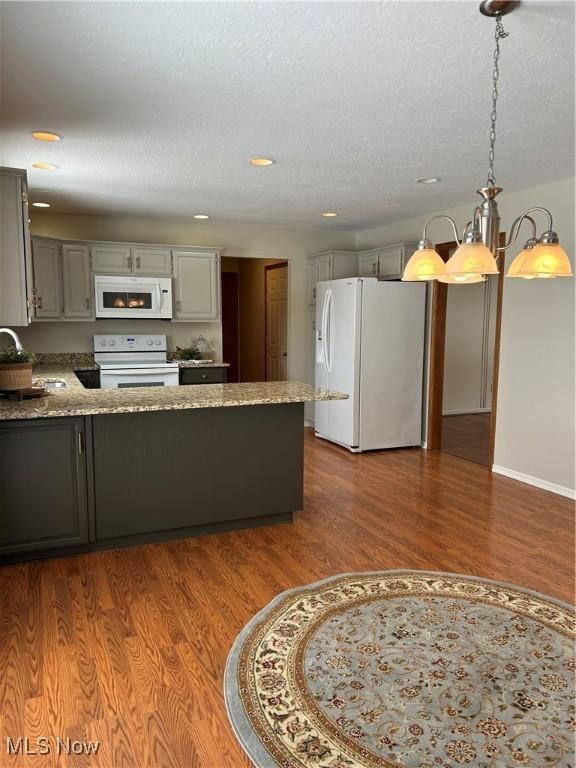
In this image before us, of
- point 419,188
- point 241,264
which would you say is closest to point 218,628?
point 419,188

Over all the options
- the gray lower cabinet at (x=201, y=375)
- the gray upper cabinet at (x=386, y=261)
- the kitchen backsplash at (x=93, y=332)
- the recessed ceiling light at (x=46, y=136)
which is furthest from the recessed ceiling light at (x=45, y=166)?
the gray upper cabinet at (x=386, y=261)

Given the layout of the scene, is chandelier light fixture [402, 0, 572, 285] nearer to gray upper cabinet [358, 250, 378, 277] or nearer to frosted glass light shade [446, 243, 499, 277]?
frosted glass light shade [446, 243, 499, 277]

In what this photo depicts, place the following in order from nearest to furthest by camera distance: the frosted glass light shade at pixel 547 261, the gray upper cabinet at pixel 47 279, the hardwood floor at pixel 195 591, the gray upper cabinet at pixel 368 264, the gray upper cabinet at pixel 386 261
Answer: the hardwood floor at pixel 195 591 → the frosted glass light shade at pixel 547 261 → the gray upper cabinet at pixel 47 279 → the gray upper cabinet at pixel 386 261 → the gray upper cabinet at pixel 368 264

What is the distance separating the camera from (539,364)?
454 cm

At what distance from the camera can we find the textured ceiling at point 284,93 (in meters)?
2.00

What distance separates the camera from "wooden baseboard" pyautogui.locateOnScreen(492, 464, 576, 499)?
433cm

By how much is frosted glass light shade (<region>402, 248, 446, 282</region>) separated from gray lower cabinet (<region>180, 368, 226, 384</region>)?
3.76 metres

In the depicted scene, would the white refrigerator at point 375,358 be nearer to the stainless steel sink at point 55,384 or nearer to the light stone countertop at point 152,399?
the light stone countertop at point 152,399

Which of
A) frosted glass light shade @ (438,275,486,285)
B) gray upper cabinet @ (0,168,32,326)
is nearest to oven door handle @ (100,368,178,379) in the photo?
gray upper cabinet @ (0,168,32,326)

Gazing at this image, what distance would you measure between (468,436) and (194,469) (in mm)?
4070

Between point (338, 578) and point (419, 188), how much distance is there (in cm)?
322

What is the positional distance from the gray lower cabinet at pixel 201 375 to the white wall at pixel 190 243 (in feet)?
2.04

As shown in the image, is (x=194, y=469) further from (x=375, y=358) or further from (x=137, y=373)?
(x=375, y=358)

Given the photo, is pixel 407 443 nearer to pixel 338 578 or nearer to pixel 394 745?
pixel 338 578
